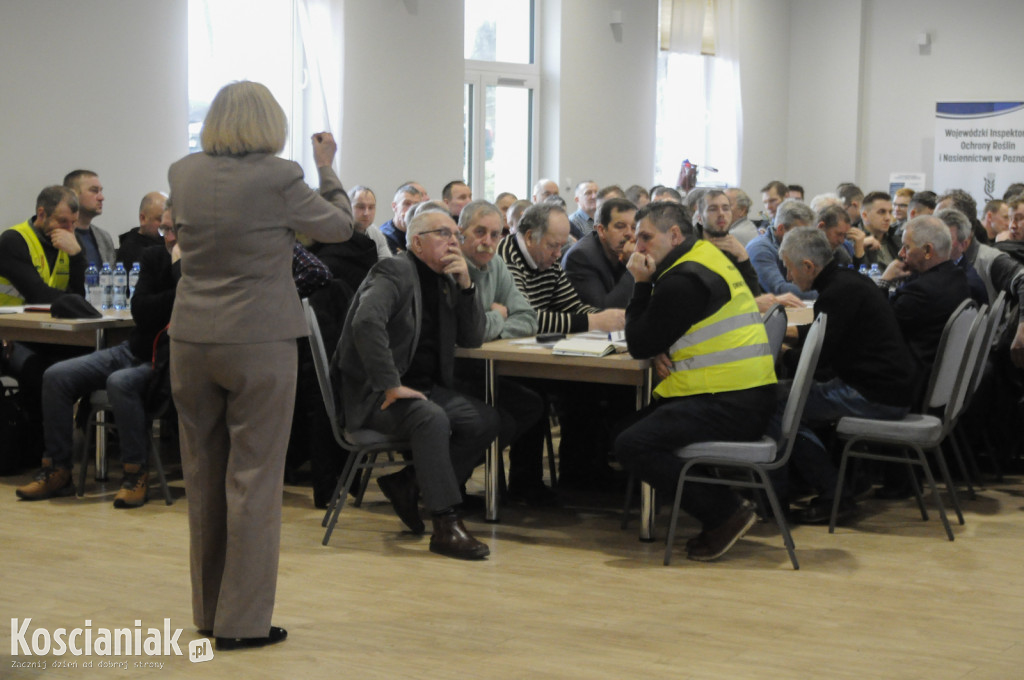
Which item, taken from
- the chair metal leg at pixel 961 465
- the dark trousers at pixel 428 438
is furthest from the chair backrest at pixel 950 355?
the dark trousers at pixel 428 438

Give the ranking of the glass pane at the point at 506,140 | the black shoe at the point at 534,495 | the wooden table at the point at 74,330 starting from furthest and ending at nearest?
the glass pane at the point at 506,140, the wooden table at the point at 74,330, the black shoe at the point at 534,495

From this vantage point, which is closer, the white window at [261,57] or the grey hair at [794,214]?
the grey hair at [794,214]

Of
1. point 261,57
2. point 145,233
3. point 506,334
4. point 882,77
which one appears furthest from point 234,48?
point 882,77

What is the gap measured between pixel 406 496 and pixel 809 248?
185cm

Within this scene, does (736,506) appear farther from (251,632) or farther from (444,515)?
(251,632)

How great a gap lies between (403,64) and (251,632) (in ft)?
23.7

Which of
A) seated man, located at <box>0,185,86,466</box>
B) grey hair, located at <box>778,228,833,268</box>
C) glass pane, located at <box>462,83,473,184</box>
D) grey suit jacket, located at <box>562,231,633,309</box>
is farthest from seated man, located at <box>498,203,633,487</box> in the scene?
glass pane, located at <box>462,83,473,184</box>

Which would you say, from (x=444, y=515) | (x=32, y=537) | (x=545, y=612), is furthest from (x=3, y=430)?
(x=545, y=612)

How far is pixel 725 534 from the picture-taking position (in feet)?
14.0

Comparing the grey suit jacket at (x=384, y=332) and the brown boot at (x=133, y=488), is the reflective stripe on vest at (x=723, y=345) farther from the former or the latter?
the brown boot at (x=133, y=488)

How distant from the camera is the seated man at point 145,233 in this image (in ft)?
21.6

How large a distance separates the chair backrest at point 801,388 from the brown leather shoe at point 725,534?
0.23 meters

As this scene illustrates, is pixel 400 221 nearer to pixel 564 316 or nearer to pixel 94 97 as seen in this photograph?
pixel 94 97

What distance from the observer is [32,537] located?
4.54 meters
